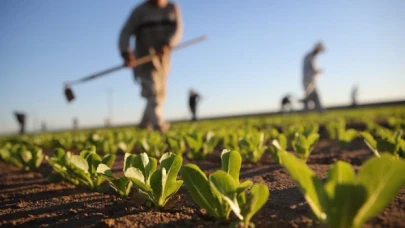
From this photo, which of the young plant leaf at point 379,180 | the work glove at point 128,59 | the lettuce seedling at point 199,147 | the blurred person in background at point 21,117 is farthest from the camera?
the blurred person in background at point 21,117

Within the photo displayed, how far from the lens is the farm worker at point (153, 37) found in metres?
6.72

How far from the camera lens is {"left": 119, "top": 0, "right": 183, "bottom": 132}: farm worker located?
265 inches

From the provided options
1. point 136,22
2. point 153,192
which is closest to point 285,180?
point 153,192

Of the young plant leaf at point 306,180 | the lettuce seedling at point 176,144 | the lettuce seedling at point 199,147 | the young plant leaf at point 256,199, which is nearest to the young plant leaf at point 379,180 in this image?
the young plant leaf at point 306,180

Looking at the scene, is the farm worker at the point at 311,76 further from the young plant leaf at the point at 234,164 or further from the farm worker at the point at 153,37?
the young plant leaf at the point at 234,164

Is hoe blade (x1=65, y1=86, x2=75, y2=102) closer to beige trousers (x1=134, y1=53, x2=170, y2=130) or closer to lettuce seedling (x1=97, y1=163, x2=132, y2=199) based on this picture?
beige trousers (x1=134, y1=53, x2=170, y2=130)

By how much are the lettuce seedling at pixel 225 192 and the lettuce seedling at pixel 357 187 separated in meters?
0.24

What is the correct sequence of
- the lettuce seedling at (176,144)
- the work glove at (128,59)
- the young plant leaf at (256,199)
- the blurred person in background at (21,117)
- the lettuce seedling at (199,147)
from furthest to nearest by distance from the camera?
the blurred person in background at (21,117) → the work glove at (128,59) → the lettuce seedling at (176,144) → the lettuce seedling at (199,147) → the young plant leaf at (256,199)

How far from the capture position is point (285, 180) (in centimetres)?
181

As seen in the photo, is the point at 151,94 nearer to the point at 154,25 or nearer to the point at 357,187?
the point at 154,25

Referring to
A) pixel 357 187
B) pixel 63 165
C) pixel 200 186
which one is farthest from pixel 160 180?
pixel 63 165

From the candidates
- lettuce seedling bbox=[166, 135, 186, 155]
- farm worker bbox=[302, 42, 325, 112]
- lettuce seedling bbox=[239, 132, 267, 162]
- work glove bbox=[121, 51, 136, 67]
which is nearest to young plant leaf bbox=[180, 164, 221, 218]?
lettuce seedling bbox=[239, 132, 267, 162]

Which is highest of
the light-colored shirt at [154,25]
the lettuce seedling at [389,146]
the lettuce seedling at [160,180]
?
the light-colored shirt at [154,25]

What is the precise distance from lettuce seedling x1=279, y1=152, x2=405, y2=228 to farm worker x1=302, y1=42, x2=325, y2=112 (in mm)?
12527
